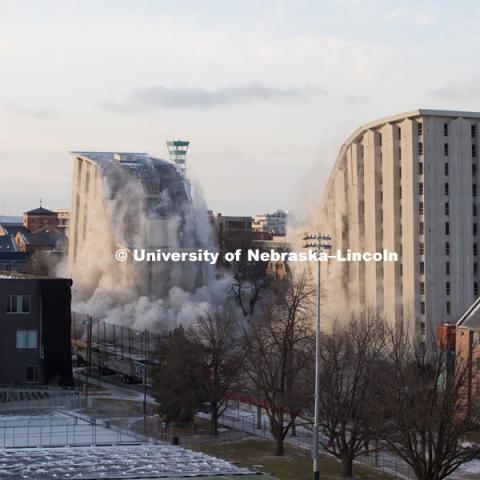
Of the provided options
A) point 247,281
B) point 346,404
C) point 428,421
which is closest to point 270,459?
point 346,404

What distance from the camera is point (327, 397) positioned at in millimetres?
40938

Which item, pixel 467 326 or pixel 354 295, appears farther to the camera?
pixel 354 295

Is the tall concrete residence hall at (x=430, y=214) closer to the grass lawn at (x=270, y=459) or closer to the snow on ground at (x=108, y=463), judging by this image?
the grass lawn at (x=270, y=459)

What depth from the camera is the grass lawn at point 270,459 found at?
38353mm

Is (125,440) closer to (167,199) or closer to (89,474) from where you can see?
(89,474)

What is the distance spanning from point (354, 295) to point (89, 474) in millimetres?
42515

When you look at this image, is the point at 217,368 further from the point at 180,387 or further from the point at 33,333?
the point at 33,333

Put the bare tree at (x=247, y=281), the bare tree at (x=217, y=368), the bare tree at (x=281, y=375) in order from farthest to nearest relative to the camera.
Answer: the bare tree at (x=247, y=281), the bare tree at (x=217, y=368), the bare tree at (x=281, y=375)

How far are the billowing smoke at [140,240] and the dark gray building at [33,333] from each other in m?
33.5

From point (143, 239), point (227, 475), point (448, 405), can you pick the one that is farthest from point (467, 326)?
point (143, 239)

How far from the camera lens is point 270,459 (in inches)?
1620

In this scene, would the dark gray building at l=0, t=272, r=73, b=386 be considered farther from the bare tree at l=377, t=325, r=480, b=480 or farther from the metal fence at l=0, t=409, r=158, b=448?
the bare tree at l=377, t=325, r=480, b=480

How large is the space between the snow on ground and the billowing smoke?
2124 inches

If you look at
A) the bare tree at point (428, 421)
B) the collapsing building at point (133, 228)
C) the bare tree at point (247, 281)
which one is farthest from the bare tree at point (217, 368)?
the bare tree at point (247, 281)
